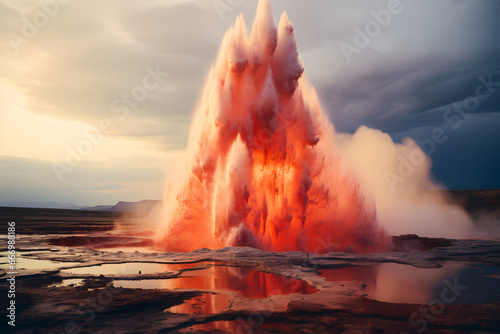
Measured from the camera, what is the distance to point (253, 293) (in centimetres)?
1452

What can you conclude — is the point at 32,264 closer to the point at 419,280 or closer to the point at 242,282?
the point at 242,282

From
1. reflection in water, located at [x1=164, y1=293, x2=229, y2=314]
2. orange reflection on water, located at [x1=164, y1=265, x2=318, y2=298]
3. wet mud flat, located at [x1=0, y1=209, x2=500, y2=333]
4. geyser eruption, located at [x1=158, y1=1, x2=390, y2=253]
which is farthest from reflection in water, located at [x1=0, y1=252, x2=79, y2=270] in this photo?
reflection in water, located at [x1=164, y1=293, x2=229, y2=314]

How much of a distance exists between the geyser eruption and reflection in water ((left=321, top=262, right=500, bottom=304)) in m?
8.67

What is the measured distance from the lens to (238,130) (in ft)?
93.6

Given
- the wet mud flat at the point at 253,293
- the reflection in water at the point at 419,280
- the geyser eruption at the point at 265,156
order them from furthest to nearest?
the geyser eruption at the point at 265,156 → the reflection in water at the point at 419,280 → the wet mud flat at the point at 253,293

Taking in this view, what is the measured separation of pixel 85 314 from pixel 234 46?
898 inches

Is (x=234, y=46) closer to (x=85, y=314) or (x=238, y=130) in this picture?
(x=238, y=130)

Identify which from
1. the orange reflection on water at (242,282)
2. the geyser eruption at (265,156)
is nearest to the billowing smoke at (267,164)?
the geyser eruption at (265,156)

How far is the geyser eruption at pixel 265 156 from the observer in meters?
27.6

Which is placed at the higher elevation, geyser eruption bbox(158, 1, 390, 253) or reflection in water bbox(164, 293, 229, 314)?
geyser eruption bbox(158, 1, 390, 253)

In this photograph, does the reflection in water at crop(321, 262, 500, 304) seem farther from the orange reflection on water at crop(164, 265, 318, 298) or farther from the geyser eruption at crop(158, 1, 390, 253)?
the geyser eruption at crop(158, 1, 390, 253)

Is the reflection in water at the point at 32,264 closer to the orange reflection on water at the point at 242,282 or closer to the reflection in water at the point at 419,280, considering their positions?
the orange reflection on water at the point at 242,282

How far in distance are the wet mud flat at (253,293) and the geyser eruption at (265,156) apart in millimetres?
4152

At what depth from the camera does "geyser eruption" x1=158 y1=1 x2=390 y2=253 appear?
27609 millimetres
